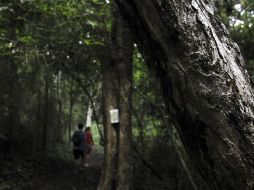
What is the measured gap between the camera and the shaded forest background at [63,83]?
10375 millimetres

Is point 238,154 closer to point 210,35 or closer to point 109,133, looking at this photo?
point 210,35

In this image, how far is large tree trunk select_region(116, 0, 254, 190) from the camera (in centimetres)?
147

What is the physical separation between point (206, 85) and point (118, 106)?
362 inches

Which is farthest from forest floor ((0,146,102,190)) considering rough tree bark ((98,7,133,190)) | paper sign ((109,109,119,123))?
paper sign ((109,109,119,123))

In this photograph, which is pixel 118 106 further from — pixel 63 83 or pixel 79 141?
pixel 63 83

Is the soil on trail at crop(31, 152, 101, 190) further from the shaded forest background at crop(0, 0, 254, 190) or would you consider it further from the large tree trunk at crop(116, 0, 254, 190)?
the large tree trunk at crop(116, 0, 254, 190)

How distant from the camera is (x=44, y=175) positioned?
13.9m

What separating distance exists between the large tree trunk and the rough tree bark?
888 centimetres

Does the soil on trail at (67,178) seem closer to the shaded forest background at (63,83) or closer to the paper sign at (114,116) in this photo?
the shaded forest background at (63,83)

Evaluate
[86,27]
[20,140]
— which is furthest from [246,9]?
[20,140]

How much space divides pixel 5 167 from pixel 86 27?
573 cm

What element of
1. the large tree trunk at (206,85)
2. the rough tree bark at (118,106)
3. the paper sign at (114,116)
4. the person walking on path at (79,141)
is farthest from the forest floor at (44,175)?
the large tree trunk at (206,85)

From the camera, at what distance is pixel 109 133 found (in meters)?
10.6

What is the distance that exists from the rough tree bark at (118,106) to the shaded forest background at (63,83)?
0.33 metres
